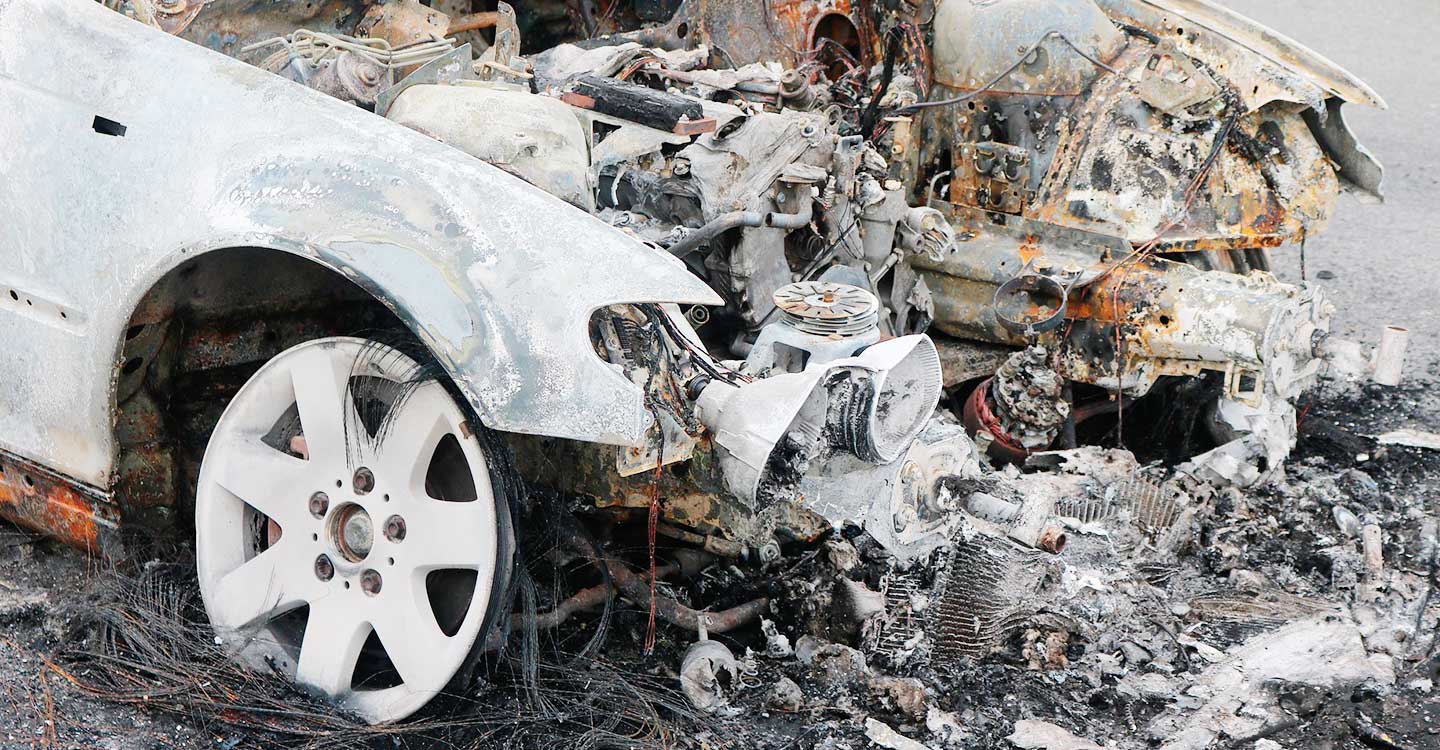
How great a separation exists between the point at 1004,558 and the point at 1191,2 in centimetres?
251

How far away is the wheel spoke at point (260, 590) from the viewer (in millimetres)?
3715

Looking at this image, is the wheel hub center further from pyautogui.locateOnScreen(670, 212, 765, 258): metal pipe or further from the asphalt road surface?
the asphalt road surface

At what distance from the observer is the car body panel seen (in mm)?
3282

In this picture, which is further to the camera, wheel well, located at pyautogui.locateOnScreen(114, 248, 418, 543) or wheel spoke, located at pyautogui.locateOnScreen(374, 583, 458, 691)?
wheel well, located at pyautogui.locateOnScreen(114, 248, 418, 543)

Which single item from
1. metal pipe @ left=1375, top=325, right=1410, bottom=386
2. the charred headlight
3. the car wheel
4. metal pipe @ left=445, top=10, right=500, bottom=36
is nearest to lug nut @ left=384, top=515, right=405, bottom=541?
the car wheel

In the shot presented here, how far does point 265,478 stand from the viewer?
12.2 feet

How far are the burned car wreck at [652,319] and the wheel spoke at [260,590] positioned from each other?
0.03 ft

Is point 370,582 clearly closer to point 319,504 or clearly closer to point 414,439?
Result: point 319,504

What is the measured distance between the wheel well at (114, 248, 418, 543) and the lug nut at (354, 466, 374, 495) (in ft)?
1.16

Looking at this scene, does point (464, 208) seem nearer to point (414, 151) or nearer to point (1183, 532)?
point (414, 151)

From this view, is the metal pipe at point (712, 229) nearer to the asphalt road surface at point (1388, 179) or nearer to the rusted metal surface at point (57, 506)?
the rusted metal surface at point (57, 506)

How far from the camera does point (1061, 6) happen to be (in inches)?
221

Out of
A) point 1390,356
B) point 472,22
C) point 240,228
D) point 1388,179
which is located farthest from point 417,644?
point 1388,179

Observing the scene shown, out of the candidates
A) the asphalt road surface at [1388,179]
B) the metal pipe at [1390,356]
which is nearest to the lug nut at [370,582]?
the metal pipe at [1390,356]
